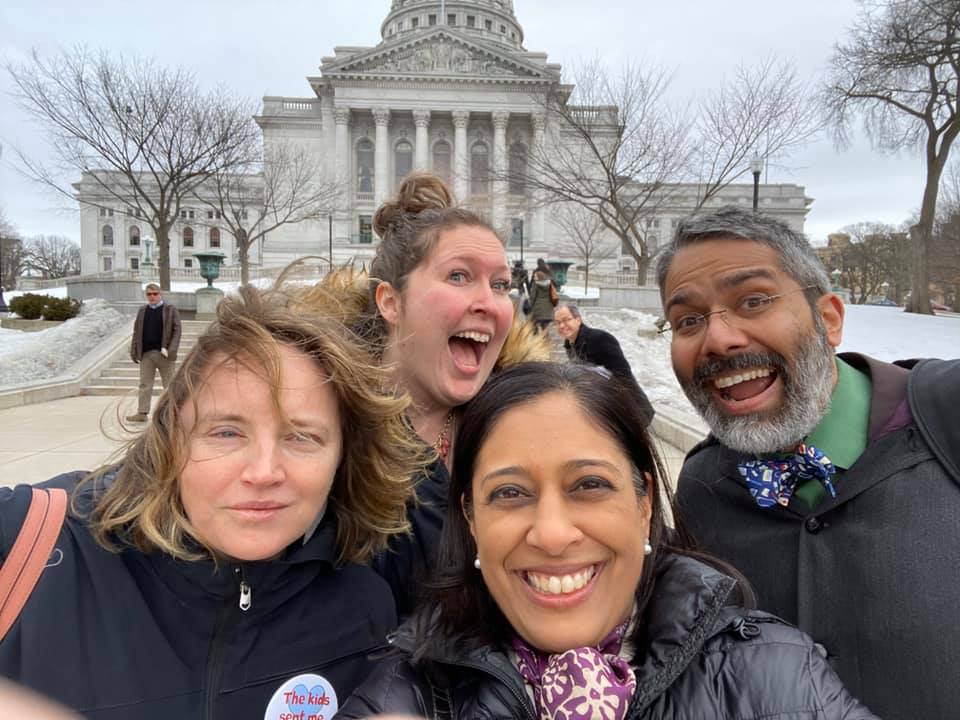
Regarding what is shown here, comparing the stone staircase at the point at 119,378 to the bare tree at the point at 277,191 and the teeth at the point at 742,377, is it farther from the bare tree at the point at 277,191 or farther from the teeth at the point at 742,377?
the bare tree at the point at 277,191

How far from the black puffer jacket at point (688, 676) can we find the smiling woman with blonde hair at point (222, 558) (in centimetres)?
32

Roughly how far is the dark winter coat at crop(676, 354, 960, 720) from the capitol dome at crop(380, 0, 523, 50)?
81760mm

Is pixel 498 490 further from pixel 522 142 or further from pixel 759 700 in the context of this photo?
pixel 522 142

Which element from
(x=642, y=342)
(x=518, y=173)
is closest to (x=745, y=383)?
(x=642, y=342)

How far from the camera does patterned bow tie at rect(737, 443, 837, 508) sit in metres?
2.02

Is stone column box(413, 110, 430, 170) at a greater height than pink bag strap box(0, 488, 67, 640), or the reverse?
stone column box(413, 110, 430, 170)

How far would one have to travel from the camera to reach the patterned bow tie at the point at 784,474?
2020mm

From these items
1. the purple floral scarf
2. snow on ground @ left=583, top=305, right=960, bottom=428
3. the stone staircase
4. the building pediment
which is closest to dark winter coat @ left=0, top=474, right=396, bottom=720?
the purple floral scarf

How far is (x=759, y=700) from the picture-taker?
142 centimetres

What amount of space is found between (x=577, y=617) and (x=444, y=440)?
1.40 m

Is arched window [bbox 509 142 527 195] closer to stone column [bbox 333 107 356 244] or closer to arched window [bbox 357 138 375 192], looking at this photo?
stone column [bbox 333 107 356 244]

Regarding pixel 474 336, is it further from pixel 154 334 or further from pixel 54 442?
pixel 154 334

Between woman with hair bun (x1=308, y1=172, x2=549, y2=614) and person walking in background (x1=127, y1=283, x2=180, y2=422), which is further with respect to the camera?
person walking in background (x1=127, y1=283, x2=180, y2=422)

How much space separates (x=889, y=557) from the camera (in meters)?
1.89
